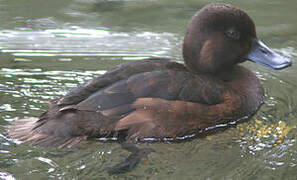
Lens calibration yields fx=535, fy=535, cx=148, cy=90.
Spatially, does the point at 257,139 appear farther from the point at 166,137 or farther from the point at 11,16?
the point at 11,16

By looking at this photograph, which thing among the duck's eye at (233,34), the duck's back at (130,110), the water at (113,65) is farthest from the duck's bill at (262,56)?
the duck's back at (130,110)

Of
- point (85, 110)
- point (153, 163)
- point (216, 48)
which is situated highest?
point (216, 48)

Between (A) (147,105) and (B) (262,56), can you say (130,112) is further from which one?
(B) (262,56)

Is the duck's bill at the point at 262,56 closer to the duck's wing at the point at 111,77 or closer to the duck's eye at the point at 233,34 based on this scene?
the duck's eye at the point at 233,34

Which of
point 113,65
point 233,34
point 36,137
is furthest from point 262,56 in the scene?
point 36,137

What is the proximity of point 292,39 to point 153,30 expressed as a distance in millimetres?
1663

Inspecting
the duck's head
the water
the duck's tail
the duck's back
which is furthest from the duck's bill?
the duck's tail

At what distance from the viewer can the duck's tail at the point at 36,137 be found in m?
3.87

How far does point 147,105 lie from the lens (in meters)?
3.93

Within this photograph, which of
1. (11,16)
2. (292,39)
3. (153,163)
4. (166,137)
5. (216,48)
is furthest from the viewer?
(11,16)

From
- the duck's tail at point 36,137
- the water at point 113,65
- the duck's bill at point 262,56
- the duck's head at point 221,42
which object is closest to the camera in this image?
the water at point 113,65

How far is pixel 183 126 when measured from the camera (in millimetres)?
4020

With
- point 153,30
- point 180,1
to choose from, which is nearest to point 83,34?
point 153,30

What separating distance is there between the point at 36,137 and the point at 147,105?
2.77ft
